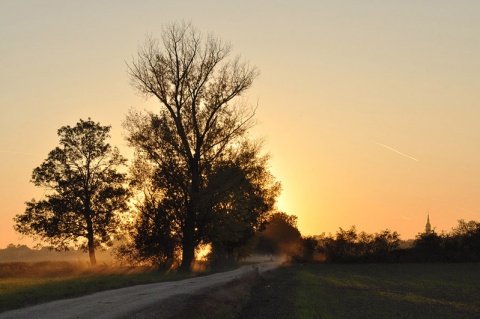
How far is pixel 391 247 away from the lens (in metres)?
77.8

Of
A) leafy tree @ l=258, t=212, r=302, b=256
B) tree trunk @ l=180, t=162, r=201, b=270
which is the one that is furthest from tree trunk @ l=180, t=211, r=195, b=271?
leafy tree @ l=258, t=212, r=302, b=256

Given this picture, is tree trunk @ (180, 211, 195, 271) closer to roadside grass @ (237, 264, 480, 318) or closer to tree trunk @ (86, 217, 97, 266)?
tree trunk @ (86, 217, 97, 266)

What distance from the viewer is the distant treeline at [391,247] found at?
74.0 metres

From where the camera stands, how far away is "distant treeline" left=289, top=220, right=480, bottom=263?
7400cm

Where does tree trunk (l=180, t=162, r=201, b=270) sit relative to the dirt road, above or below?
above

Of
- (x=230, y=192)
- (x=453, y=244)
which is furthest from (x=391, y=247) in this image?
(x=230, y=192)

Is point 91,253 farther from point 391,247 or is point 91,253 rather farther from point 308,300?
point 308,300

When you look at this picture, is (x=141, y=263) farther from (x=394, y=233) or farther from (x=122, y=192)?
(x=394, y=233)

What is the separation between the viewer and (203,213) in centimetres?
5825

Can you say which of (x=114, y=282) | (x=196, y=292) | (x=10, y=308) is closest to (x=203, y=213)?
(x=114, y=282)

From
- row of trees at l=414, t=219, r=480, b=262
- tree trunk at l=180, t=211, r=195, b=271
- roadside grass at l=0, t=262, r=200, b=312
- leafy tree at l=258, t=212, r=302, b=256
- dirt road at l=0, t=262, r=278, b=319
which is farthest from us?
leafy tree at l=258, t=212, r=302, b=256

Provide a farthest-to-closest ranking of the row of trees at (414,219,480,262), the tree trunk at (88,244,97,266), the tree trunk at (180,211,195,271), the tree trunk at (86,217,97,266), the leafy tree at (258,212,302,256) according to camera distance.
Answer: the leafy tree at (258,212,302,256), the row of trees at (414,219,480,262), the tree trunk at (88,244,97,266), the tree trunk at (86,217,97,266), the tree trunk at (180,211,195,271)

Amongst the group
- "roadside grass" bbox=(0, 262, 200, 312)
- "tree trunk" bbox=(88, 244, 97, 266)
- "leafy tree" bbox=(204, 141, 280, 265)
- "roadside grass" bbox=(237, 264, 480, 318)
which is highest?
"leafy tree" bbox=(204, 141, 280, 265)

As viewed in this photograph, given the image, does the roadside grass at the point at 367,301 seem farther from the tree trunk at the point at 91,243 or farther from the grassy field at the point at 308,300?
the tree trunk at the point at 91,243
